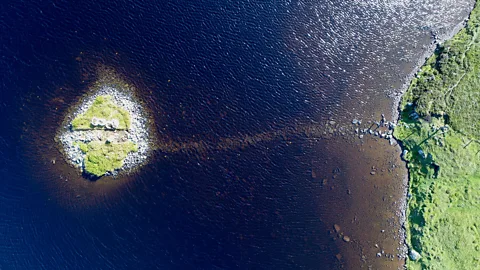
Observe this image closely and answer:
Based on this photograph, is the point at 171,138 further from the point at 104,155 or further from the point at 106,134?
the point at 104,155

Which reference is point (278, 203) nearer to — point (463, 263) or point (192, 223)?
point (192, 223)

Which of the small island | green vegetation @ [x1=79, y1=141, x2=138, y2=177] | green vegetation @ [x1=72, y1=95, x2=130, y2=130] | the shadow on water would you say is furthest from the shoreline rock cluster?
green vegetation @ [x1=72, y1=95, x2=130, y2=130]

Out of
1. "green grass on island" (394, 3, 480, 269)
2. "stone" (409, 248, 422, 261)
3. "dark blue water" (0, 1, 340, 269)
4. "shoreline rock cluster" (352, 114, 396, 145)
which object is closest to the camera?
"green grass on island" (394, 3, 480, 269)

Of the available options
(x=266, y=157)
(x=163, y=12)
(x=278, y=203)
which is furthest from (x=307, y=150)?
(x=163, y=12)

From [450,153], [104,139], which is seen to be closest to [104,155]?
[104,139]

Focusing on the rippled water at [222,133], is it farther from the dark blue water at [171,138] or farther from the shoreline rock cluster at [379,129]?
the shoreline rock cluster at [379,129]

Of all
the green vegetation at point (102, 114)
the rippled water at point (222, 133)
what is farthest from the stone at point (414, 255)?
the green vegetation at point (102, 114)

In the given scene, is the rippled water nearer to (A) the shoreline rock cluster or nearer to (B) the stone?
(A) the shoreline rock cluster
